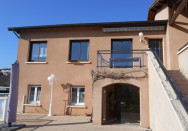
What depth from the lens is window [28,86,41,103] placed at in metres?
12.3

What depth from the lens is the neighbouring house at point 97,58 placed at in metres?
9.00

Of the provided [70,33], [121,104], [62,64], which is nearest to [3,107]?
[62,64]

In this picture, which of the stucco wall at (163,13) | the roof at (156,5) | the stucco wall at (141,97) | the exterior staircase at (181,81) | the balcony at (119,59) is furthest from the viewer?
the stucco wall at (163,13)

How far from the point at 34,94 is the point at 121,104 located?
22.5 ft

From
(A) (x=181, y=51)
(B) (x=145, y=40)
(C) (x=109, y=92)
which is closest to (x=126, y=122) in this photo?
(C) (x=109, y=92)

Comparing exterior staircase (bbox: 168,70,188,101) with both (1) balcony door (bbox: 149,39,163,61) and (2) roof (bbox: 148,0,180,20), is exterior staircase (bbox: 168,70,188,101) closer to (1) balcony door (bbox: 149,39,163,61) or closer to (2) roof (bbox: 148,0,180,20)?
(1) balcony door (bbox: 149,39,163,61)

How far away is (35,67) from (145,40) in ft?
27.8

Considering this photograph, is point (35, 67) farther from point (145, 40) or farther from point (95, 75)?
point (145, 40)

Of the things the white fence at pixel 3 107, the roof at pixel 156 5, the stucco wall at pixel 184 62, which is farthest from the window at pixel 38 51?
the stucco wall at pixel 184 62

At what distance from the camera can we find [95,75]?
8.65 metres

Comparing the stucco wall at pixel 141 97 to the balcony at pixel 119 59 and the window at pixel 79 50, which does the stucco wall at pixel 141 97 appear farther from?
the window at pixel 79 50

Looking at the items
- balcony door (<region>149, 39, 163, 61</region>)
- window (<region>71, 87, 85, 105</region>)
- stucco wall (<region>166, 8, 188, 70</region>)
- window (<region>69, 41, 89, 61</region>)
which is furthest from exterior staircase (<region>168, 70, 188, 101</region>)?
window (<region>69, 41, 89, 61</region>)

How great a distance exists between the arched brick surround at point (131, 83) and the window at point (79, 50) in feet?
13.6

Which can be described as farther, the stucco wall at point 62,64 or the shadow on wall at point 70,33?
the shadow on wall at point 70,33
